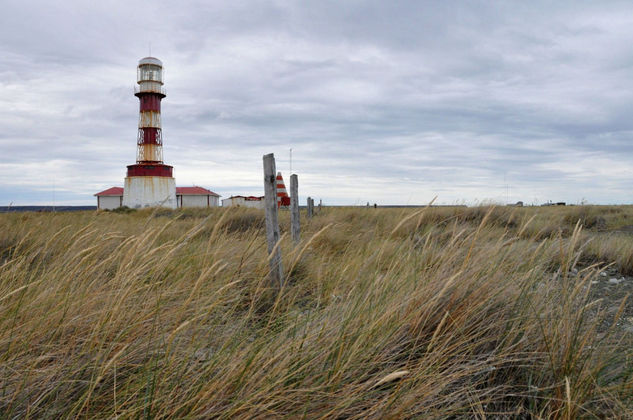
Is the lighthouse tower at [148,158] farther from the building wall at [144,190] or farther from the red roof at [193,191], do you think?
the red roof at [193,191]

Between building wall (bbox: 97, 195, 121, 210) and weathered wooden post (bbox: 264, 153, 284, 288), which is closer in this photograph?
weathered wooden post (bbox: 264, 153, 284, 288)

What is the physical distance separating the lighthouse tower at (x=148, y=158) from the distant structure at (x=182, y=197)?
764 centimetres

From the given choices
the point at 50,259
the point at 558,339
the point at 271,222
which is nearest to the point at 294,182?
the point at 271,222

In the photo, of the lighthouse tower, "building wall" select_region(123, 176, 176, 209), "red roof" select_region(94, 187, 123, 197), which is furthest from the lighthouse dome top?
"red roof" select_region(94, 187, 123, 197)

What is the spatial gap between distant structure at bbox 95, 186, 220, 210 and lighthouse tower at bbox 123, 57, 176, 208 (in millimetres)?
7635

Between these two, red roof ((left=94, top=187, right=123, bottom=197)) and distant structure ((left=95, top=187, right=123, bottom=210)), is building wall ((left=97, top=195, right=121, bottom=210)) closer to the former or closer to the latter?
distant structure ((left=95, top=187, right=123, bottom=210))

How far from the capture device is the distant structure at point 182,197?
132 ft

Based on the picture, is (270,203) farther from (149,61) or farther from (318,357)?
(149,61)

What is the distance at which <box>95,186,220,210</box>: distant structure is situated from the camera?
40.3 m

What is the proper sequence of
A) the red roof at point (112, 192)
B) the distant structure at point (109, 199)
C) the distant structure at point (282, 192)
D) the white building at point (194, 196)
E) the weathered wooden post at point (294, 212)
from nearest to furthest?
the weathered wooden post at point (294, 212) < the distant structure at point (282, 192) < the distant structure at point (109, 199) < the red roof at point (112, 192) < the white building at point (194, 196)

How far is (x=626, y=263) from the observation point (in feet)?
22.6

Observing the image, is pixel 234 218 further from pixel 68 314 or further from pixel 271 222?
pixel 68 314

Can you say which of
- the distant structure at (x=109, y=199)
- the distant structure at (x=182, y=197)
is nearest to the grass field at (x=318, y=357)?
the distant structure at (x=182, y=197)

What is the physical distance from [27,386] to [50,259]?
12.9 ft
